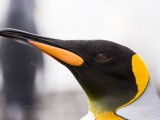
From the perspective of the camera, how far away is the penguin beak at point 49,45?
1.61 meters

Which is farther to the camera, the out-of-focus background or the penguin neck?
the out-of-focus background

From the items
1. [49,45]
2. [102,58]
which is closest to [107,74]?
[102,58]

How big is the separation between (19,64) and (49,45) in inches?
111

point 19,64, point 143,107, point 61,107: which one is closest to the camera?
point 143,107

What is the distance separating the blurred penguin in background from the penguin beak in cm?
246

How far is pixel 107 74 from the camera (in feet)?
5.48

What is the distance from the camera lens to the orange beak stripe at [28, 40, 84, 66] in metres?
1.61

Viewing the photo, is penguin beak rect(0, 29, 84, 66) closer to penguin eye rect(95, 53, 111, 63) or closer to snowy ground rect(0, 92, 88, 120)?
penguin eye rect(95, 53, 111, 63)

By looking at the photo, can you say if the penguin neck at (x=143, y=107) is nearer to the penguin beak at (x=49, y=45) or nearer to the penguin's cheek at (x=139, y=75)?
the penguin's cheek at (x=139, y=75)

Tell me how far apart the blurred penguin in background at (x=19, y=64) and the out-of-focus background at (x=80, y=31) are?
9cm

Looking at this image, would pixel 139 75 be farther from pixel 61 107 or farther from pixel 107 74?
pixel 61 107

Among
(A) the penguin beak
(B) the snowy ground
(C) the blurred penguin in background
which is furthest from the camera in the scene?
(C) the blurred penguin in background

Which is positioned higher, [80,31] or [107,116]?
[107,116]

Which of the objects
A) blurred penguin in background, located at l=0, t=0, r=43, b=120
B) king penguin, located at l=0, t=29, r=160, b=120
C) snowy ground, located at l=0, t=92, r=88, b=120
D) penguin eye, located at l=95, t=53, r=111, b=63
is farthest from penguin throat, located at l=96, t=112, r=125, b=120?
blurred penguin in background, located at l=0, t=0, r=43, b=120
